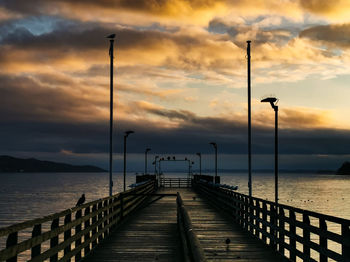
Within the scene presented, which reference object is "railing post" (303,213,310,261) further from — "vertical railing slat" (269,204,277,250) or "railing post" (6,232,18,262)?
"railing post" (6,232,18,262)

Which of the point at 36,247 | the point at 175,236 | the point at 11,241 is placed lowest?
the point at 175,236

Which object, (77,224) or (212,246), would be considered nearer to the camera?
(77,224)

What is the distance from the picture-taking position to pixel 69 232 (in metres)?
11.0

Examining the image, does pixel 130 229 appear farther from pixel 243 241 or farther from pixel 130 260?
pixel 130 260

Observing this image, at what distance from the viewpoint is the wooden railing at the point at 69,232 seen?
727 centimetres

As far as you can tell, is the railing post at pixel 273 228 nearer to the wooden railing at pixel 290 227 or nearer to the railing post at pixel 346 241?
the wooden railing at pixel 290 227

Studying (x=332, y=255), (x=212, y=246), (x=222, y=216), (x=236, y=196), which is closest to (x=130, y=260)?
(x=212, y=246)

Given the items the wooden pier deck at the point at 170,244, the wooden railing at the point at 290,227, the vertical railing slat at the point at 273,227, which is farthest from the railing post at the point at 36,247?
the vertical railing slat at the point at 273,227

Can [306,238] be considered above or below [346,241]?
below

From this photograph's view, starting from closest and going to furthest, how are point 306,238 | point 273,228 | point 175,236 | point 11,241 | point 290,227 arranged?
point 11,241, point 306,238, point 290,227, point 273,228, point 175,236

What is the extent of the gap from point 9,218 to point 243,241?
64.1 m

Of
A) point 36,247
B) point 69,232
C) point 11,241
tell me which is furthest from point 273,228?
point 11,241

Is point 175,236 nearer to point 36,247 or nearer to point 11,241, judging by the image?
point 36,247

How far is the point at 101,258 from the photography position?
12547 mm
